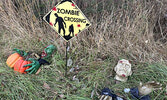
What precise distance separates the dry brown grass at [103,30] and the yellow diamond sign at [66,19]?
0.73m

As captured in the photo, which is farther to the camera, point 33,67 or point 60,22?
point 33,67

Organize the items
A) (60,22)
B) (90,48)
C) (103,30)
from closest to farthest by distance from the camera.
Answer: (60,22)
(90,48)
(103,30)

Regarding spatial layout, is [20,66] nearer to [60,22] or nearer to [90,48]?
[60,22]

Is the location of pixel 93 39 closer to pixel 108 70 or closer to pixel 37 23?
pixel 108 70

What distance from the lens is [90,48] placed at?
94.2 inches

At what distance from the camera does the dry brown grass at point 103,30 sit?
2.32 meters

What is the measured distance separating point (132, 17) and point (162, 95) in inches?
64.2

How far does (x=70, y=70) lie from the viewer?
6.77ft

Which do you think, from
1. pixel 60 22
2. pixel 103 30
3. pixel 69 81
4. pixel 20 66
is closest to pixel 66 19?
pixel 60 22

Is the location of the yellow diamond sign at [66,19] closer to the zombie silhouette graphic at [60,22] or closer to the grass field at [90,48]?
the zombie silhouette graphic at [60,22]

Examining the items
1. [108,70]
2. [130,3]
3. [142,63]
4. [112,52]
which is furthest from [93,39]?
[130,3]

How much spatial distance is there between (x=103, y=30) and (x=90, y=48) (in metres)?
0.51

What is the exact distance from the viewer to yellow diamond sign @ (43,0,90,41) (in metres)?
1.54

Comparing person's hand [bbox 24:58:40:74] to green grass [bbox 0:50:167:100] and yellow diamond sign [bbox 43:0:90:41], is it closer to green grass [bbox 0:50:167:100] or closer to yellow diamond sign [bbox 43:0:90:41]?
green grass [bbox 0:50:167:100]
